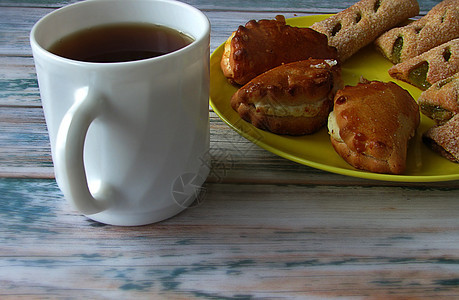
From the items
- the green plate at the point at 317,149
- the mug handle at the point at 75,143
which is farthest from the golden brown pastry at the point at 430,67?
the mug handle at the point at 75,143

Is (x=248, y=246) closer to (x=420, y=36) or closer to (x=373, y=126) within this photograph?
(x=373, y=126)

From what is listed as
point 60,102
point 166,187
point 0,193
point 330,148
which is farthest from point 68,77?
point 330,148

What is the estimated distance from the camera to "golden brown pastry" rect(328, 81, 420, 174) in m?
0.66

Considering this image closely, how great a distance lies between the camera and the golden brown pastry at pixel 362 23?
3.31 feet

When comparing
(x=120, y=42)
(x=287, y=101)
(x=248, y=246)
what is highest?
(x=120, y=42)

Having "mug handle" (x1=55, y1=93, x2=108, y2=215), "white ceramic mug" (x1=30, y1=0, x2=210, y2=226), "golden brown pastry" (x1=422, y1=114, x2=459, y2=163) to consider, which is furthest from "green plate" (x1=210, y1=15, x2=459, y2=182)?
"mug handle" (x1=55, y1=93, x2=108, y2=215)

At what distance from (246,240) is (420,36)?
693 millimetres

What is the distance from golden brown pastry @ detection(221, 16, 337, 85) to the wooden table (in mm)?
158

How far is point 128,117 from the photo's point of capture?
1.64 feet

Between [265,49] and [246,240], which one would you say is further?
[265,49]

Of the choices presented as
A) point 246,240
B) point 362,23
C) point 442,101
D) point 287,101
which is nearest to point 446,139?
point 442,101

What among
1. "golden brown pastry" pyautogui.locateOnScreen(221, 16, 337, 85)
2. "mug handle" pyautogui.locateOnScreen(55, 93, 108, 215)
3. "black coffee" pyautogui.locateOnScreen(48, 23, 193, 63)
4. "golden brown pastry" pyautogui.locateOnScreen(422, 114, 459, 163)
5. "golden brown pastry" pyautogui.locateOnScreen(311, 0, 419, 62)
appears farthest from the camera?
"golden brown pastry" pyautogui.locateOnScreen(311, 0, 419, 62)

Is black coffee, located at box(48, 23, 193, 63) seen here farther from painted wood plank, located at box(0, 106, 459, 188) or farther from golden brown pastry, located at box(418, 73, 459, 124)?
golden brown pastry, located at box(418, 73, 459, 124)

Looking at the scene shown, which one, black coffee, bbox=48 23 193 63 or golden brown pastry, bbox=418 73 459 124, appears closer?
black coffee, bbox=48 23 193 63
